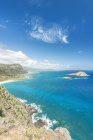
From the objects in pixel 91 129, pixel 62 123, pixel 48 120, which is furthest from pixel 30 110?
pixel 91 129

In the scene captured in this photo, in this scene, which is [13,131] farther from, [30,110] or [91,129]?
[30,110]

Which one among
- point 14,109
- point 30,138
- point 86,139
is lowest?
point 86,139

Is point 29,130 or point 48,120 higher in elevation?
point 29,130

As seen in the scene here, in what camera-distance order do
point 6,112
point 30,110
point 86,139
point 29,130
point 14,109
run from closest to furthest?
1. point 29,130
2. point 86,139
3. point 6,112
4. point 14,109
5. point 30,110

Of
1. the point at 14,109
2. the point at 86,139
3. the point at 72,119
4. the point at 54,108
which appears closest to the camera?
the point at 86,139

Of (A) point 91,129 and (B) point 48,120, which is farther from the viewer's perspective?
(B) point 48,120

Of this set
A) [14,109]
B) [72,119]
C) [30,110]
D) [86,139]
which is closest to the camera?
[86,139]

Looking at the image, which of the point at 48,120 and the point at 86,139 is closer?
the point at 86,139

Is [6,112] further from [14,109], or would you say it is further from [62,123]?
[62,123]

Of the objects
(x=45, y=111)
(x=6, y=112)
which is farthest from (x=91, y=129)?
(x=6, y=112)
